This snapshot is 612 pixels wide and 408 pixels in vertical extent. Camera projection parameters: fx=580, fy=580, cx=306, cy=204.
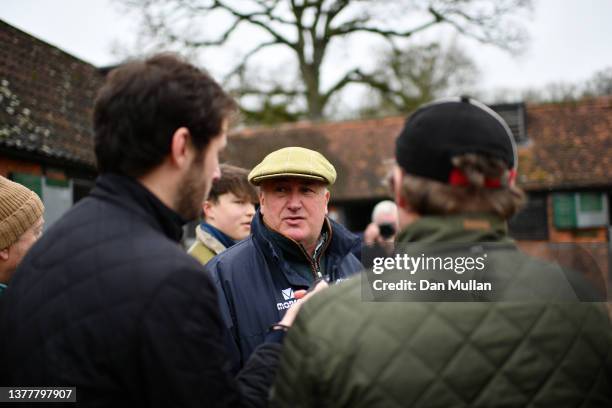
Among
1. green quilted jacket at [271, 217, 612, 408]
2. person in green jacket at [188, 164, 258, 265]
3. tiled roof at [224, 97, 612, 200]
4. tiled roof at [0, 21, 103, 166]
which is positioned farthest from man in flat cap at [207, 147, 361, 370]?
tiled roof at [224, 97, 612, 200]

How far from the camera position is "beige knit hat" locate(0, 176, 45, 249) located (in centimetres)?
261

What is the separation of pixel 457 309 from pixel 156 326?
0.72m

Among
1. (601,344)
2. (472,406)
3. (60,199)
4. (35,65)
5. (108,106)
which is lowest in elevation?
(472,406)

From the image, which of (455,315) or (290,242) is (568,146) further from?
(455,315)

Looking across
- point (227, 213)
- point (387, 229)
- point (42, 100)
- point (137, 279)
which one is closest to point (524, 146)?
point (387, 229)

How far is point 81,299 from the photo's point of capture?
56.0 inches

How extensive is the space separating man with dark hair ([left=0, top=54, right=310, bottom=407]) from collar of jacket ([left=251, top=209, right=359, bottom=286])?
3.82 ft

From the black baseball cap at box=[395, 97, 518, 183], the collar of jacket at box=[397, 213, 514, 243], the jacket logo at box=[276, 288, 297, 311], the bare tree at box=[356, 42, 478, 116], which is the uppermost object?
the bare tree at box=[356, 42, 478, 116]

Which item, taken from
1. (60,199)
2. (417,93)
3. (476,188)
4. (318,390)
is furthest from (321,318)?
(417,93)

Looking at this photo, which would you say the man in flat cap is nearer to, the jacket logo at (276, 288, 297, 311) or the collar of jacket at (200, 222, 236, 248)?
the jacket logo at (276, 288, 297, 311)

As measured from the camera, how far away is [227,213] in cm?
415

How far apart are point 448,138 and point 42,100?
460 inches

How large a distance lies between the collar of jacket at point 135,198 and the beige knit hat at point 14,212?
1.23 meters

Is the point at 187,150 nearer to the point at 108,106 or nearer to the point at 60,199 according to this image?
the point at 108,106
